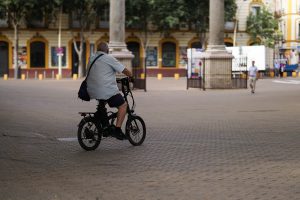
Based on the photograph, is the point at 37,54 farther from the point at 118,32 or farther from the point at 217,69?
the point at 217,69

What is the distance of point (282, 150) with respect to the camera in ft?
35.4

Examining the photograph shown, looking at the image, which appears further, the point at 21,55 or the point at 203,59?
the point at 21,55

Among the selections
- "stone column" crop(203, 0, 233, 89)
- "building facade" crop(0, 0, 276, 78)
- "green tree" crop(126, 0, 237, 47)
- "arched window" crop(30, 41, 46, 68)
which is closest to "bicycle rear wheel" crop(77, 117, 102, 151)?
"stone column" crop(203, 0, 233, 89)

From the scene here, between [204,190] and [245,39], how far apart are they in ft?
201

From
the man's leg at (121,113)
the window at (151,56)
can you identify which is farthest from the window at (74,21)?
the man's leg at (121,113)

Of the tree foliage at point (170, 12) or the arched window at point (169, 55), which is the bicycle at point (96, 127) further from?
the arched window at point (169, 55)

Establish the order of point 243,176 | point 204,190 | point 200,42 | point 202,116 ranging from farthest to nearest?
point 200,42 → point 202,116 → point 243,176 → point 204,190

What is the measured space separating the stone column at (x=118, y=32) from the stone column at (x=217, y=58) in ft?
13.5

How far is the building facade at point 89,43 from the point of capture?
60375mm

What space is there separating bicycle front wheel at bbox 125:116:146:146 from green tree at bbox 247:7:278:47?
54.0m

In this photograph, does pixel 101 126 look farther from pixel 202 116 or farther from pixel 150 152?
pixel 202 116

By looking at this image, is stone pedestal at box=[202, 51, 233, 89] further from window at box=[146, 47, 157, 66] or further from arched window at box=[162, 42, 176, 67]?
arched window at box=[162, 42, 176, 67]

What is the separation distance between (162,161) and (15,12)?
48153mm

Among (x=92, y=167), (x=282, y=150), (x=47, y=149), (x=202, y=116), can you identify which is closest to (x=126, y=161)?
(x=92, y=167)
